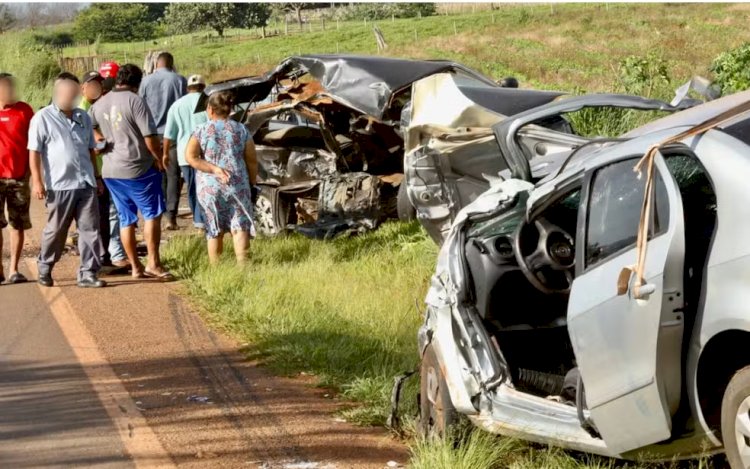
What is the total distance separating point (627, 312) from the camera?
468 cm

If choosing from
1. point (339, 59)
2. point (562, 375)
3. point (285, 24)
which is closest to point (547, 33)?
point (285, 24)

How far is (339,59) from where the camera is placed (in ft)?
42.5

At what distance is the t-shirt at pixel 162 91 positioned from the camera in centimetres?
1434

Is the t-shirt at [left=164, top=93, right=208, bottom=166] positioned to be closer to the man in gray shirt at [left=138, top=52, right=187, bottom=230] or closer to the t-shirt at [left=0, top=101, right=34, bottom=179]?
the man in gray shirt at [left=138, top=52, right=187, bottom=230]

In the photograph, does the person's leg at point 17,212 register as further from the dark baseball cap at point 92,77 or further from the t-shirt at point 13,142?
the dark baseball cap at point 92,77

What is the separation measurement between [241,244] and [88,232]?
1414 mm

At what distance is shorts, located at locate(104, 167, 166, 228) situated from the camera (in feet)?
37.0

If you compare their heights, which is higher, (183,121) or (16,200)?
(183,121)

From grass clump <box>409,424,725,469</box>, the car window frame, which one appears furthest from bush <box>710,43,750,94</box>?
the car window frame

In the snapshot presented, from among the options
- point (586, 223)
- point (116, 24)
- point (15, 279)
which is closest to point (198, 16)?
point (116, 24)

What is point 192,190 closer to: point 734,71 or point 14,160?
point 14,160

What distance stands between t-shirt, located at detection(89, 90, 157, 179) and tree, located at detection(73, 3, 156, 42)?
220ft

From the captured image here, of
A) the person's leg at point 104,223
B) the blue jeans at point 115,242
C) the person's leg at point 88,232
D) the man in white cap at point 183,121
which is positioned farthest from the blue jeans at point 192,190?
the person's leg at point 88,232

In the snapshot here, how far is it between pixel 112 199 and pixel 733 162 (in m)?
8.21
